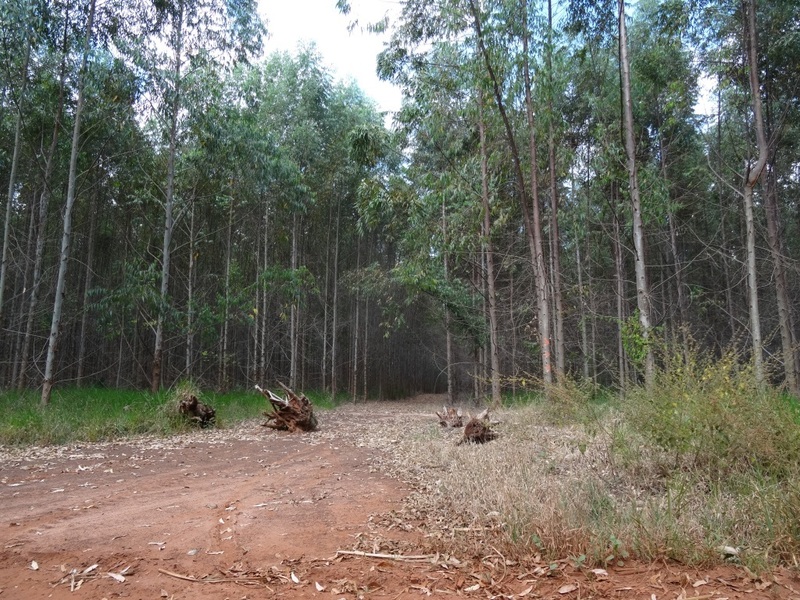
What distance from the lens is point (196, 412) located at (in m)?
8.39

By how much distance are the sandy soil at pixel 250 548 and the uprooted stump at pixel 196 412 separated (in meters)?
3.00

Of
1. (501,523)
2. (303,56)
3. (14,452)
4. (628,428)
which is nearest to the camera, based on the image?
(501,523)

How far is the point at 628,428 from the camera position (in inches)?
179

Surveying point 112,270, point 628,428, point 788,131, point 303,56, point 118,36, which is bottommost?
point 628,428

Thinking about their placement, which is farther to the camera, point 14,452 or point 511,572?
point 14,452

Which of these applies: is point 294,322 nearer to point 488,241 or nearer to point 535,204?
point 488,241

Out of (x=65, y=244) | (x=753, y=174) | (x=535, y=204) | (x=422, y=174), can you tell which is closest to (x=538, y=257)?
(x=535, y=204)

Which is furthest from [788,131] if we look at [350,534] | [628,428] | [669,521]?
[350,534]

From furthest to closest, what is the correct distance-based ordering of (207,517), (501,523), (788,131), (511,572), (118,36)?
(788,131), (118,36), (207,517), (501,523), (511,572)

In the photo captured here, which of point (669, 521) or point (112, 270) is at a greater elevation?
point (112, 270)

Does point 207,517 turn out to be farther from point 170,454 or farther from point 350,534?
point 170,454

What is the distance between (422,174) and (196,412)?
26.1ft

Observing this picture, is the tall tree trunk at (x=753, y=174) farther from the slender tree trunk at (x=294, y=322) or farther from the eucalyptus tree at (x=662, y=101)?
the slender tree trunk at (x=294, y=322)

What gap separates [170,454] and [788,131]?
14.9 m
